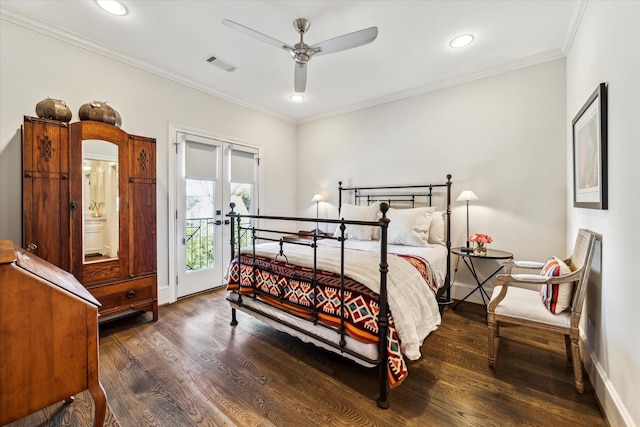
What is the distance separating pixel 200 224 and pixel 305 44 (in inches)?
106

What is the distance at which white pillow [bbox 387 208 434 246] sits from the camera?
3.03 metres

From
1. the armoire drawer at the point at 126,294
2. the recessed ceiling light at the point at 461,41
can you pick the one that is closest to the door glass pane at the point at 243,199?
the armoire drawer at the point at 126,294

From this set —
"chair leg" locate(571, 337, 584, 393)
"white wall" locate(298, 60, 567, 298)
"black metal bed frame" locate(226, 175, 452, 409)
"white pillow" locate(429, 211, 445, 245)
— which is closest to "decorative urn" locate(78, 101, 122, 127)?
"black metal bed frame" locate(226, 175, 452, 409)

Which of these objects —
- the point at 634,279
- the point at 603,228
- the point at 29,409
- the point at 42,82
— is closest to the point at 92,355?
the point at 29,409

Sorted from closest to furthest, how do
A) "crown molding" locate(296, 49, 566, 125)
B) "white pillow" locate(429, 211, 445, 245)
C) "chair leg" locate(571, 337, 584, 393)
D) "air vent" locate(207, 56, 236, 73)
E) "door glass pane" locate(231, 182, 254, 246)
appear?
"chair leg" locate(571, 337, 584, 393)
"crown molding" locate(296, 49, 566, 125)
"air vent" locate(207, 56, 236, 73)
"white pillow" locate(429, 211, 445, 245)
"door glass pane" locate(231, 182, 254, 246)

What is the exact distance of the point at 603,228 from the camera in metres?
1.72

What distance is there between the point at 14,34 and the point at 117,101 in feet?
2.67

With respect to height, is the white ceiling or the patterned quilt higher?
the white ceiling

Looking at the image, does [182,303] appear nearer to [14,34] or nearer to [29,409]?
[29,409]

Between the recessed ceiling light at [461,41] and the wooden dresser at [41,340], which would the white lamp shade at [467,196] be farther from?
the wooden dresser at [41,340]

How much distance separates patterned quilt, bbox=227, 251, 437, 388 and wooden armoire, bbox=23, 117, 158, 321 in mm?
1013

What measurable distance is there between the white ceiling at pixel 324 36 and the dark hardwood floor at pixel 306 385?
2872 mm

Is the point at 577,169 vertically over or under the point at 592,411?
over

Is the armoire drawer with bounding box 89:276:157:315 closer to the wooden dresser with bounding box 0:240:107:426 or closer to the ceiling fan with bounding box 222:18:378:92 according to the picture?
the wooden dresser with bounding box 0:240:107:426
